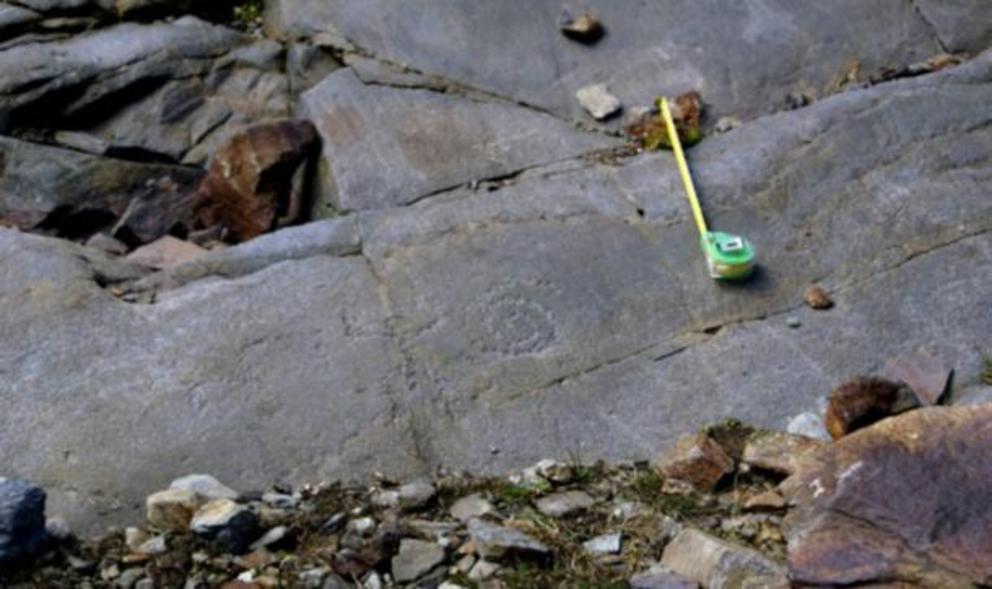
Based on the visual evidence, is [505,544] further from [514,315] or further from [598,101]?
[598,101]

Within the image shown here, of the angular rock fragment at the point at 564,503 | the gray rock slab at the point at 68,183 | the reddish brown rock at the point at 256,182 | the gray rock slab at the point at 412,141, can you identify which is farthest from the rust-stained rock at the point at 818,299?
the gray rock slab at the point at 68,183

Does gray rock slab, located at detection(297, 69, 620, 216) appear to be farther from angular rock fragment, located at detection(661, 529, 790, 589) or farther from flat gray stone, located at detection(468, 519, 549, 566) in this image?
angular rock fragment, located at detection(661, 529, 790, 589)

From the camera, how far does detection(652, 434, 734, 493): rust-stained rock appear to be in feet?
14.3

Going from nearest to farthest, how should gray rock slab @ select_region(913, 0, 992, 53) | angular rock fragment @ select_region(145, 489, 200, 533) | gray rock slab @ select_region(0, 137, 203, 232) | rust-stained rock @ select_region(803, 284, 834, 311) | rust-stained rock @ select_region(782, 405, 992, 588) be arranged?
rust-stained rock @ select_region(782, 405, 992, 588), angular rock fragment @ select_region(145, 489, 200, 533), rust-stained rock @ select_region(803, 284, 834, 311), gray rock slab @ select_region(0, 137, 203, 232), gray rock slab @ select_region(913, 0, 992, 53)

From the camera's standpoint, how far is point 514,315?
16.5 ft

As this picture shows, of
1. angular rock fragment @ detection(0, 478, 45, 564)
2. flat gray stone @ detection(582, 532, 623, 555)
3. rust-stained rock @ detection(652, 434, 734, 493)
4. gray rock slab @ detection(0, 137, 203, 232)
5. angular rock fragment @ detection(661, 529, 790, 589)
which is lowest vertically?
gray rock slab @ detection(0, 137, 203, 232)

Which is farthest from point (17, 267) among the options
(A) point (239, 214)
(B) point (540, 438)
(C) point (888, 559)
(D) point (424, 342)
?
(C) point (888, 559)

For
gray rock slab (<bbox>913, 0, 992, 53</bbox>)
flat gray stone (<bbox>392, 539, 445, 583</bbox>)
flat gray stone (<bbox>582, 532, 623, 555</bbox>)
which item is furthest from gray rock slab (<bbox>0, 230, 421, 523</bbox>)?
gray rock slab (<bbox>913, 0, 992, 53</bbox>)

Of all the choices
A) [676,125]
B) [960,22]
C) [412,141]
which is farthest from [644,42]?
[960,22]

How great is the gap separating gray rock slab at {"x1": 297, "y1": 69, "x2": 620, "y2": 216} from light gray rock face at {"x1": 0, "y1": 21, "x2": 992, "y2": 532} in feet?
0.07

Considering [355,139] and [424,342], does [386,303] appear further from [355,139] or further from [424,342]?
[355,139]

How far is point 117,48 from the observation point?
19.8ft

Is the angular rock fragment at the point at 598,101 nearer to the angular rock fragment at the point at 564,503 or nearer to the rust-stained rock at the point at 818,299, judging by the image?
the rust-stained rock at the point at 818,299

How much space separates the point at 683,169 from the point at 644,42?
2.45 ft
